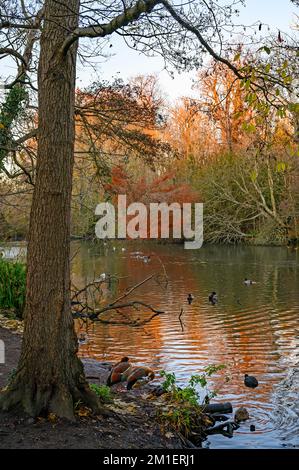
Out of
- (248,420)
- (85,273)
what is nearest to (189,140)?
(85,273)

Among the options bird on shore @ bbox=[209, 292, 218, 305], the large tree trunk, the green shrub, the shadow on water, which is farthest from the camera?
bird on shore @ bbox=[209, 292, 218, 305]

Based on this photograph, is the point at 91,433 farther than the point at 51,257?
No

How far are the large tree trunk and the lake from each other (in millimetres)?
2071

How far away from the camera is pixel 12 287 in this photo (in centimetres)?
1189

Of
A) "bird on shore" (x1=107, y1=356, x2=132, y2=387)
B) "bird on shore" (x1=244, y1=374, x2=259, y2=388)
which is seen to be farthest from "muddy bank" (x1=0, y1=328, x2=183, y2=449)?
"bird on shore" (x1=244, y1=374, x2=259, y2=388)

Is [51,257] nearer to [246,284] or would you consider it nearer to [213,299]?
[213,299]

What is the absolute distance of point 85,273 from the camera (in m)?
23.1

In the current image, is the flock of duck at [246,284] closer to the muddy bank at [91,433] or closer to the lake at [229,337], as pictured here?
the lake at [229,337]

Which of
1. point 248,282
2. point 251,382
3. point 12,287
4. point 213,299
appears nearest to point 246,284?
point 248,282

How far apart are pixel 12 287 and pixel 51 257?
706 cm

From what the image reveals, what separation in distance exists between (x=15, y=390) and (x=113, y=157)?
6941 millimetres

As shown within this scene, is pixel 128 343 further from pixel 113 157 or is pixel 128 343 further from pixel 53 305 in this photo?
pixel 53 305

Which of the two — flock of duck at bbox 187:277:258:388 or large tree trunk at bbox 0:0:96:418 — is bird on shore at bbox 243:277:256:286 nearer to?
flock of duck at bbox 187:277:258:388

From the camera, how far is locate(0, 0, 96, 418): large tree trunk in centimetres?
511
